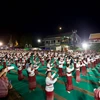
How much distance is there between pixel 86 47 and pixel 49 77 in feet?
82.5

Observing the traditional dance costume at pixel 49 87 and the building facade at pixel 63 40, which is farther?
Result: the building facade at pixel 63 40

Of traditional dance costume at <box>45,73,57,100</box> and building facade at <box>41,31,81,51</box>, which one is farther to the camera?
building facade at <box>41,31,81,51</box>

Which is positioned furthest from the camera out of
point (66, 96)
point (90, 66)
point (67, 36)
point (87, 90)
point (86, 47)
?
point (67, 36)

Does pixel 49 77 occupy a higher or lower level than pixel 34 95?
higher

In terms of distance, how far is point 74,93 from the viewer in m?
6.55

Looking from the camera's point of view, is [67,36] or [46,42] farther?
[46,42]

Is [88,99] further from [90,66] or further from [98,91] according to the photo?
[90,66]

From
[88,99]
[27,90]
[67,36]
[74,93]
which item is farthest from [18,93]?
[67,36]

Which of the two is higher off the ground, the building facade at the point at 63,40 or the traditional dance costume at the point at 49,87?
the building facade at the point at 63,40

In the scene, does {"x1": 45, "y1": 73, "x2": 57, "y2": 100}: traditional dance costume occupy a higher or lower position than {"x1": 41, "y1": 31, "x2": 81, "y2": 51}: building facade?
lower

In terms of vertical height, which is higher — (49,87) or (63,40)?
(63,40)

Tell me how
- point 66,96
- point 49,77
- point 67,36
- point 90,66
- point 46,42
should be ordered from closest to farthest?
point 49,77 < point 66,96 < point 90,66 < point 67,36 < point 46,42

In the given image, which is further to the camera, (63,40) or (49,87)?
(63,40)

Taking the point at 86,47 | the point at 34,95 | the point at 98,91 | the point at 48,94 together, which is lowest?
the point at 34,95
